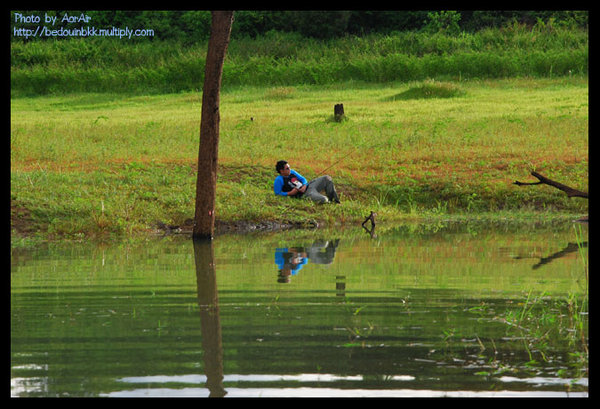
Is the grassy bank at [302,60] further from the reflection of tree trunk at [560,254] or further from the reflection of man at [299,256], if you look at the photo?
the reflection of man at [299,256]

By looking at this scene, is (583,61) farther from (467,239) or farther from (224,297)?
(224,297)

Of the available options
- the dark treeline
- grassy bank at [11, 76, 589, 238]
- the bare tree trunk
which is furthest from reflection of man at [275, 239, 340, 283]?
the dark treeline

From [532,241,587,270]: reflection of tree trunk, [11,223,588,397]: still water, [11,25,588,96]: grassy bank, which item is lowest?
[11,223,588,397]: still water

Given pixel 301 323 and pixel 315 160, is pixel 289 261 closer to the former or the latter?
pixel 301 323

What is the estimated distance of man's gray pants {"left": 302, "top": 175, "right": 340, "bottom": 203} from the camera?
2162 cm

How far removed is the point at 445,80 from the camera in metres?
47.2

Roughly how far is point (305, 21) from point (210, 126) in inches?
1685

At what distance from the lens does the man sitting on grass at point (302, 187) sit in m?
21.6

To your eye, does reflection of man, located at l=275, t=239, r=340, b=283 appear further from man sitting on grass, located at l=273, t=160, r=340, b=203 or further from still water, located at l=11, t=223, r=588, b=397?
man sitting on grass, located at l=273, t=160, r=340, b=203

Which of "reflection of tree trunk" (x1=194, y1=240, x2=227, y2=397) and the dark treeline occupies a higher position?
the dark treeline

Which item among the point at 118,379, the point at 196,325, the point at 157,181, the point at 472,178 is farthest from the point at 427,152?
the point at 118,379

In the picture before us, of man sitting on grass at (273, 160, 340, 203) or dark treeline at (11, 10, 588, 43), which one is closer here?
man sitting on grass at (273, 160, 340, 203)

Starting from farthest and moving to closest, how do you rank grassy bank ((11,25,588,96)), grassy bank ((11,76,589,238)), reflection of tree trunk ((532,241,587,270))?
1. grassy bank ((11,25,588,96))
2. grassy bank ((11,76,589,238))
3. reflection of tree trunk ((532,241,587,270))

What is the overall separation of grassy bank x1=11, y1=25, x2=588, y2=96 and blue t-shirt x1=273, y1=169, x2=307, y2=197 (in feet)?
90.1
